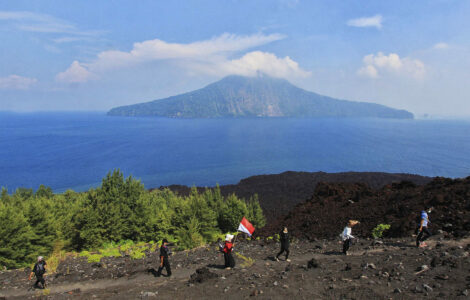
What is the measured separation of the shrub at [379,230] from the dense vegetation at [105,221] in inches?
391

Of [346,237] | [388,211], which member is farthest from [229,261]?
[388,211]

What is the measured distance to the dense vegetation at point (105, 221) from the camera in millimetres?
16062

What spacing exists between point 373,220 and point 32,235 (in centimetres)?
1965

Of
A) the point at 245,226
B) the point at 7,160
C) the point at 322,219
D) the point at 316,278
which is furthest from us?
the point at 7,160

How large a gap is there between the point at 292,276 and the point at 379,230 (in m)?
7.03

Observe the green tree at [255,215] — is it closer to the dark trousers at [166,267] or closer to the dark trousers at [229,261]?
the dark trousers at [229,261]

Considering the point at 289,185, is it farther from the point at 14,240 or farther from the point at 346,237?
the point at 14,240

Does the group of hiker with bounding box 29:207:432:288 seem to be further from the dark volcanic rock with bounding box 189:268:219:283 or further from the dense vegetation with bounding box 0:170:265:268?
the dense vegetation with bounding box 0:170:265:268

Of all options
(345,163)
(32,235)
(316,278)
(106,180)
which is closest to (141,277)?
(316,278)

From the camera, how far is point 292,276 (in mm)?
10031

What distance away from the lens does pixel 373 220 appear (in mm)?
16234

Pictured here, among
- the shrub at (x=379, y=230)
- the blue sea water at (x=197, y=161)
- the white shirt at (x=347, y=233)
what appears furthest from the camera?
the blue sea water at (x=197, y=161)

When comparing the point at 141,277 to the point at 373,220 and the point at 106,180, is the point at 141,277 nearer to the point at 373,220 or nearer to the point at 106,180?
the point at 106,180

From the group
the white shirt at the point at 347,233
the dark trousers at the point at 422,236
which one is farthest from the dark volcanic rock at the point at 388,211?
the white shirt at the point at 347,233
